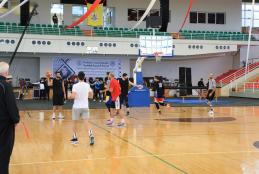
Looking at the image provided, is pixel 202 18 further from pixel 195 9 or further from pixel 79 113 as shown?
pixel 79 113

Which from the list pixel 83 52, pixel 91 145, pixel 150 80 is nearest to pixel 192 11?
pixel 150 80

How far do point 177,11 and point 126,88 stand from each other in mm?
23430

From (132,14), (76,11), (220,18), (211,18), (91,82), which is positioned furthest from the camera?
(220,18)

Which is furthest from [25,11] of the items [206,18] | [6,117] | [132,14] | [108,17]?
[6,117]

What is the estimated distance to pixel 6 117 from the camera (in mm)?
4668

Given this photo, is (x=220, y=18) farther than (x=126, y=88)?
Yes

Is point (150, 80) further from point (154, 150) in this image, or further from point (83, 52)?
point (154, 150)

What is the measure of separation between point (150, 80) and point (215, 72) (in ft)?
24.4

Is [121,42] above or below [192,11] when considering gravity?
below

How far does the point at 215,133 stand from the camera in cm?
1120

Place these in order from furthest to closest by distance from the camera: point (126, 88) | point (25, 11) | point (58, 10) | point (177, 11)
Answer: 1. point (177, 11)
2. point (58, 10)
3. point (25, 11)
4. point (126, 88)

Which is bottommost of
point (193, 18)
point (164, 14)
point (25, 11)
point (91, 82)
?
point (91, 82)

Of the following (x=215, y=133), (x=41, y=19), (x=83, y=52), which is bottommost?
(x=215, y=133)

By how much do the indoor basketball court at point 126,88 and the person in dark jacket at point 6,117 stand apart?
1 cm
